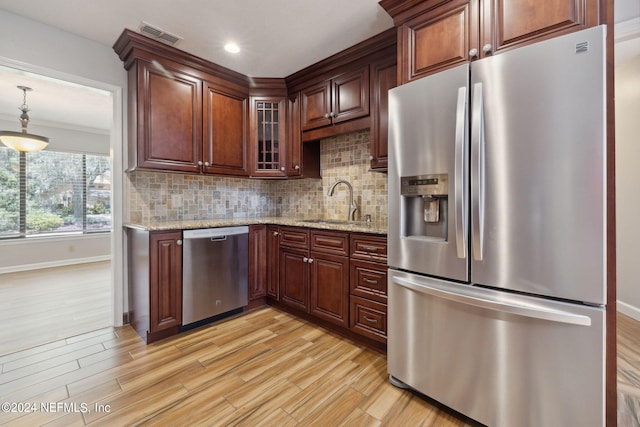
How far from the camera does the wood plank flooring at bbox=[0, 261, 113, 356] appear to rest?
245cm

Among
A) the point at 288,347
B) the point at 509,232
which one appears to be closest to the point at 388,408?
the point at 288,347

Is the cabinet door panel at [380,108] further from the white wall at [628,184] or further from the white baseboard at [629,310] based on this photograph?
the white baseboard at [629,310]

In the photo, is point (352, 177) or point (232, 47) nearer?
point (232, 47)

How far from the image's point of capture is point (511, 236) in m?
1.28

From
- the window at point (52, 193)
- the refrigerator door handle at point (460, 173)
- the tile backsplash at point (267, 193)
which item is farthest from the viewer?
the window at point (52, 193)

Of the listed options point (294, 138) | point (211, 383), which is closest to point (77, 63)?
point (294, 138)

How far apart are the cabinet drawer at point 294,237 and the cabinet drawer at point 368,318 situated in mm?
692

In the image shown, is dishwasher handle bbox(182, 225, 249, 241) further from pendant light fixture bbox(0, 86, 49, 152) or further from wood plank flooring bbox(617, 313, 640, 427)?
pendant light fixture bbox(0, 86, 49, 152)

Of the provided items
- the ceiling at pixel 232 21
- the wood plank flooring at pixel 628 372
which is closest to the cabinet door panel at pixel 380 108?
the ceiling at pixel 232 21

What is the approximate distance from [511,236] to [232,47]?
258 cm

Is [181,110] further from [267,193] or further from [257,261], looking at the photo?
[257,261]

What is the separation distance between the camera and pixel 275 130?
128 inches

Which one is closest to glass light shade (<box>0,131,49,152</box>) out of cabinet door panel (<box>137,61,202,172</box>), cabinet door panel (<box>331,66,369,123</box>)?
cabinet door panel (<box>137,61,202,172</box>)

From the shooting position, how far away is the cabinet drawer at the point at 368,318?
2104 millimetres
